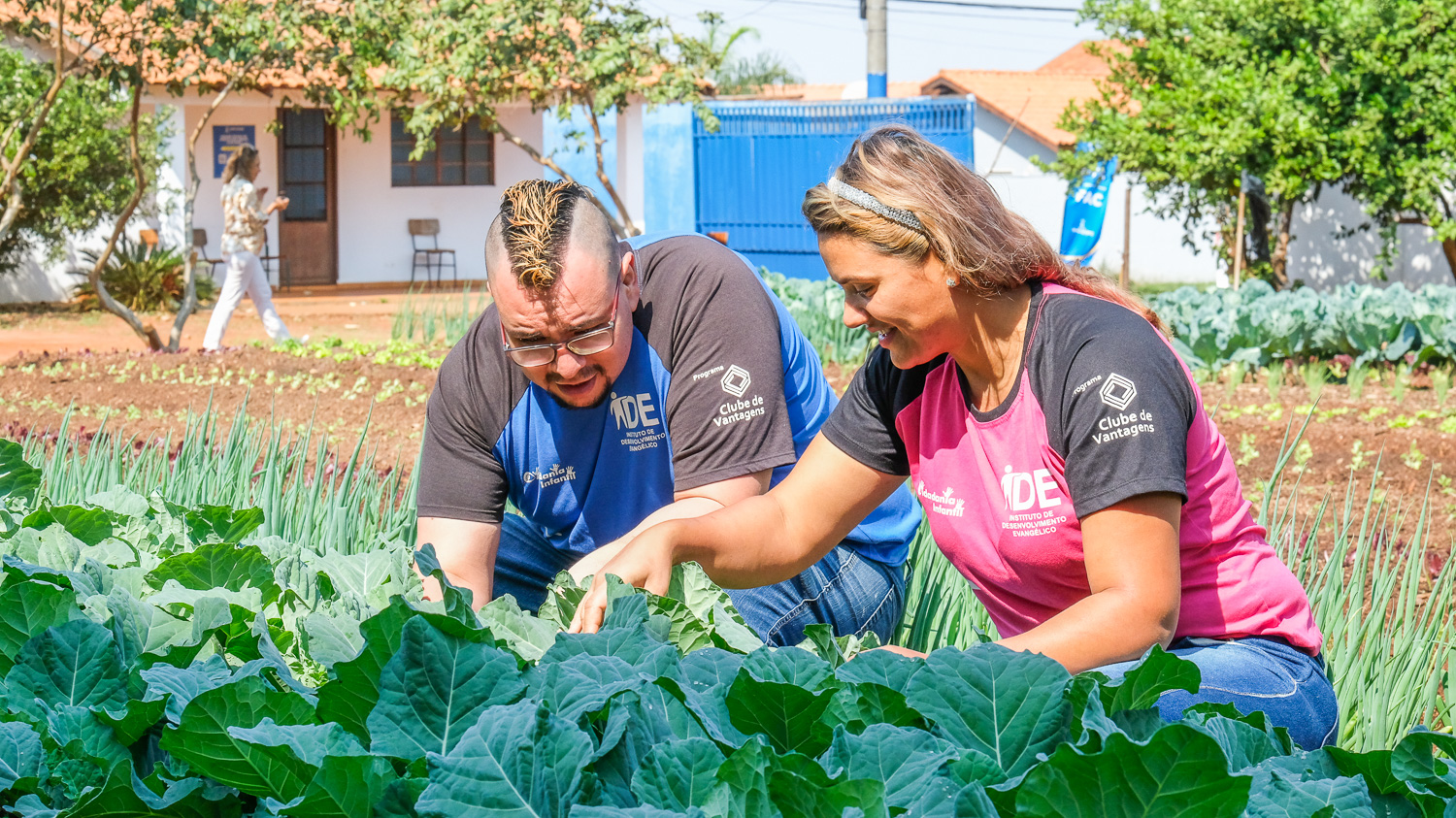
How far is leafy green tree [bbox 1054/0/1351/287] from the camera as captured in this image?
36.2ft

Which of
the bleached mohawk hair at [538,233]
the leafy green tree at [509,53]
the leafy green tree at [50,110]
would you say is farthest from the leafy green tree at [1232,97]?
the bleached mohawk hair at [538,233]

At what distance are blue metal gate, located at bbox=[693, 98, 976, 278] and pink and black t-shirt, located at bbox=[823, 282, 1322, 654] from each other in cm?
1114

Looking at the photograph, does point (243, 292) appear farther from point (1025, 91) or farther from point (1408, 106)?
point (1025, 91)

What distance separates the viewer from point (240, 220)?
9648mm

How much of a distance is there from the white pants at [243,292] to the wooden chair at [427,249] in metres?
7.44

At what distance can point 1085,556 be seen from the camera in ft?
6.14

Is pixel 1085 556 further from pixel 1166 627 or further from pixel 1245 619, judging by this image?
pixel 1245 619

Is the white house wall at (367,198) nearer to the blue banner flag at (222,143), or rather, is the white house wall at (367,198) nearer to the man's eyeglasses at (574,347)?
the blue banner flag at (222,143)

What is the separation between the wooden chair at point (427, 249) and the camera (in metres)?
17.4

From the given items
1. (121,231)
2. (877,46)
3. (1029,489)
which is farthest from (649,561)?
(877,46)

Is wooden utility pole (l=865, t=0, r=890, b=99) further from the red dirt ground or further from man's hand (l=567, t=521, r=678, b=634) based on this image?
man's hand (l=567, t=521, r=678, b=634)

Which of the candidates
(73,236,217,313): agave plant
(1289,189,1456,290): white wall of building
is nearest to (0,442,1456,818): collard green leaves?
(73,236,217,313): agave plant

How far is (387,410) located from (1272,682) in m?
5.50

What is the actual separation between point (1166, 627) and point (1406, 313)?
6396mm
